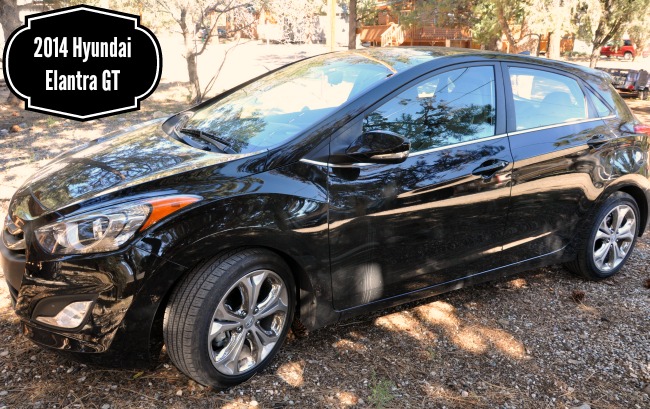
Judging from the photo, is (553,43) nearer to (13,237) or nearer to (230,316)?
(230,316)

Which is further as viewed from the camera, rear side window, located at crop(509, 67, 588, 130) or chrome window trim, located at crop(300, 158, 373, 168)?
rear side window, located at crop(509, 67, 588, 130)

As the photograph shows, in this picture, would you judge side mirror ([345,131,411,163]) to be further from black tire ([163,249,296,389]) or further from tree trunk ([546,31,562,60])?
tree trunk ([546,31,562,60])

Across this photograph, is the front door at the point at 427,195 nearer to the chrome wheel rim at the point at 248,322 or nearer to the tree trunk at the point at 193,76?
the chrome wheel rim at the point at 248,322

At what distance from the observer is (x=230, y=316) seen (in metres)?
2.70

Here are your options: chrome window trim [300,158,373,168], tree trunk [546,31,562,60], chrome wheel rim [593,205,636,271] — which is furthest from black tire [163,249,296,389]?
tree trunk [546,31,562,60]

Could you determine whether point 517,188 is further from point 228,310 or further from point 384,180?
point 228,310

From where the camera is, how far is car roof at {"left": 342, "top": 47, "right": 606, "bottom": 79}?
11.0ft

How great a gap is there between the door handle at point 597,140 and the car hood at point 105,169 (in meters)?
2.43

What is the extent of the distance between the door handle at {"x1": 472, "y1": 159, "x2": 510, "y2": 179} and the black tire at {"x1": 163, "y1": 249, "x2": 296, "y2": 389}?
4.22 feet

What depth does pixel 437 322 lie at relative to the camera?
3564 millimetres

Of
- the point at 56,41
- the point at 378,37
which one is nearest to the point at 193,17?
A: the point at 56,41

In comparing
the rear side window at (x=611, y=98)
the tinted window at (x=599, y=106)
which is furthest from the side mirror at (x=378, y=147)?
the rear side window at (x=611, y=98)

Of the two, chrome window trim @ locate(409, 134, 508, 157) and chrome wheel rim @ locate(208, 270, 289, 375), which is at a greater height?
chrome window trim @ locate(409, 134, 508, 157)

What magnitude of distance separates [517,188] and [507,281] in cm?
104
